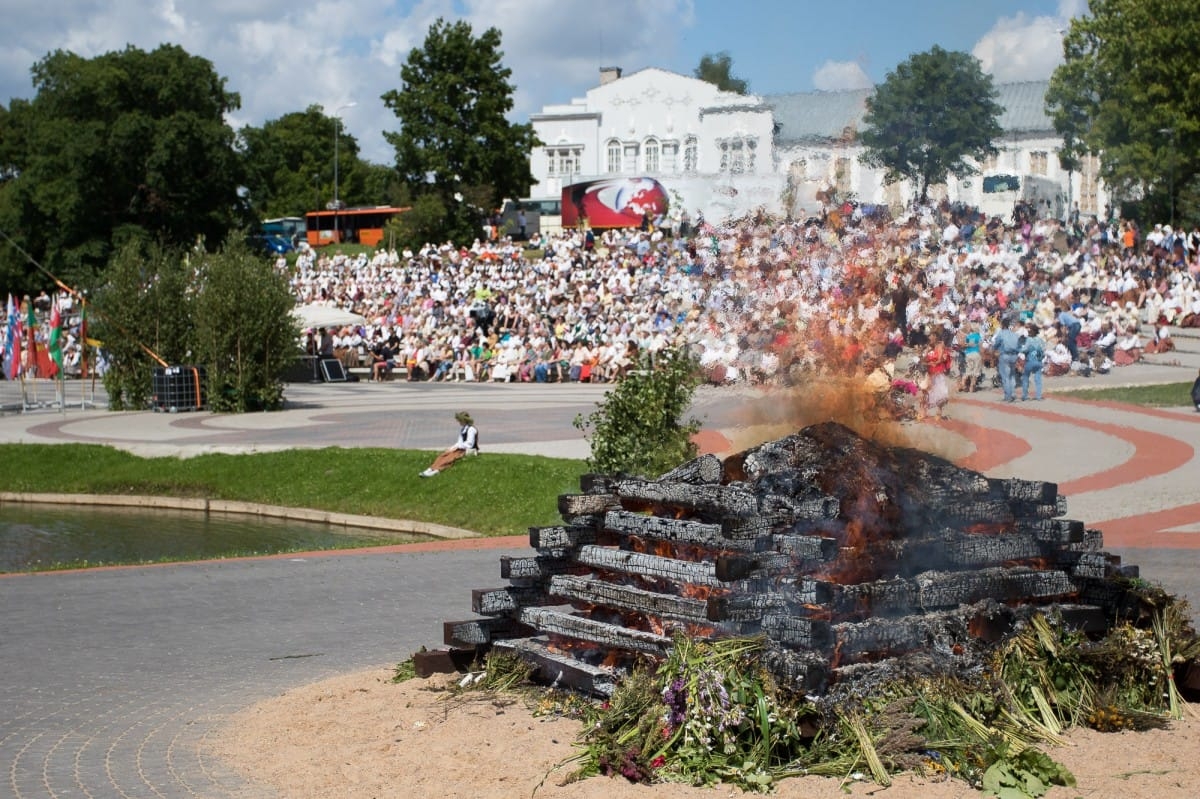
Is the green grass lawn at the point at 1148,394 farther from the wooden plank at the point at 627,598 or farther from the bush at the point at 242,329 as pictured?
the wooden plank at the point at 627,598

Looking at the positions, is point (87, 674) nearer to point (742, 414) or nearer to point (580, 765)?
point (580, 765)

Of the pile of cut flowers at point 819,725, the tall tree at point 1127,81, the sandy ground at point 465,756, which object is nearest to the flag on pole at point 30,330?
the tall tree at point 1127,81

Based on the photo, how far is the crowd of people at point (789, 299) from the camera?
24.7 feet

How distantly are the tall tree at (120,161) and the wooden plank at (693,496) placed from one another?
2035 inches

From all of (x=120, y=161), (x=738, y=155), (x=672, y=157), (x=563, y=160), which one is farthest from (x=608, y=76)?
(x=738, y=155)

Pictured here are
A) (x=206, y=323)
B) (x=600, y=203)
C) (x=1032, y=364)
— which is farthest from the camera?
(x=600, y=203)

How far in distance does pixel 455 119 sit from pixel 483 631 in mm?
64309

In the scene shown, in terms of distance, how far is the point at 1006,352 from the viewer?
23.8m

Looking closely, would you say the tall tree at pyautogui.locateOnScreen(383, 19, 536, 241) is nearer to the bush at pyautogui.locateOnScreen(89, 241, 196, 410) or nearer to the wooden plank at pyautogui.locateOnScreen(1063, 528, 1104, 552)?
the bush at pyautogui.locateOnScreen(89, 241, 196, 410)

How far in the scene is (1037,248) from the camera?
69.1 ft

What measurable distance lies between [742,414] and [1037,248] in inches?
566

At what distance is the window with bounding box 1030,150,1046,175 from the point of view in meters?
8.96

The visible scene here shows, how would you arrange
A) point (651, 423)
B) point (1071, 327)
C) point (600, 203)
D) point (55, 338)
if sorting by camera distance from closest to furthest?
1. point (651, 423)
2. point (1071, 327)
3. point (55, 338)
4. point (600, 203)

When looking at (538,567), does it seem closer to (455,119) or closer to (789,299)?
(789,299)
